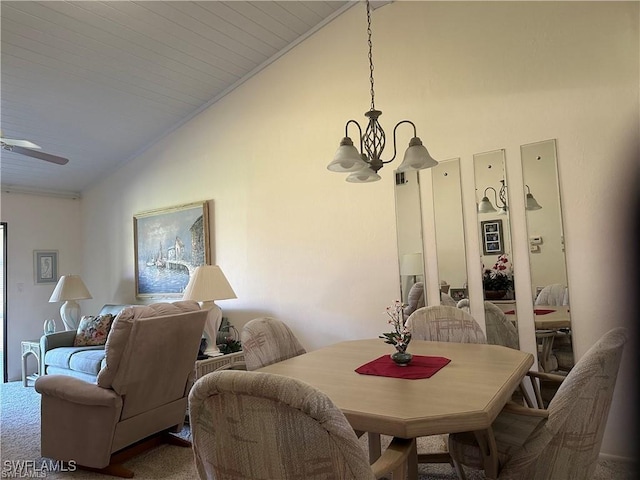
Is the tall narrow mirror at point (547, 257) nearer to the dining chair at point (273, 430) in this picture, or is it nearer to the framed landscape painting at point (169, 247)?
the dining chair at point (273, 430)

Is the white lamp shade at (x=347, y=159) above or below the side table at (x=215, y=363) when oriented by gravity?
above

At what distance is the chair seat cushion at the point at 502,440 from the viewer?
1.69 m

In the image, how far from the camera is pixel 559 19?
2723 millimetres

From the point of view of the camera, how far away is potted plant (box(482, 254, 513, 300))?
286 centimetres

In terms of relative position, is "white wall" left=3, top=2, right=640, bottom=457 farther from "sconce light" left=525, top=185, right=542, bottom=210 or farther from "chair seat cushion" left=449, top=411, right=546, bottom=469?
"chair seat cushion" left=449, top=411, right=546, bottom=469

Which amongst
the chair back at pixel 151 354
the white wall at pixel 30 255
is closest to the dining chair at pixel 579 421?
the chair back at pixel 151 354

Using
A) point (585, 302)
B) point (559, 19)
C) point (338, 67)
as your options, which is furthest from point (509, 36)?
point (585, 302)

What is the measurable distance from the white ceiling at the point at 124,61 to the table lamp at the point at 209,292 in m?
1.83

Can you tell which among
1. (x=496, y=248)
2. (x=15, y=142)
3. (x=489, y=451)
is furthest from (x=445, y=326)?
(x=15, y=142)

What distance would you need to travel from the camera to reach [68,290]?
5133mm

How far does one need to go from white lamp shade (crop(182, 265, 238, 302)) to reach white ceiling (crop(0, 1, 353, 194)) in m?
1.83

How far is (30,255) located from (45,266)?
22 centimetres

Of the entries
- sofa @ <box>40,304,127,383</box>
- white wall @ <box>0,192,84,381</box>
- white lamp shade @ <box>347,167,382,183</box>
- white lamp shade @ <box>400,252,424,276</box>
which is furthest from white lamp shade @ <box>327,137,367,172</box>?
white wall @ <box>0,192,84,381</box>

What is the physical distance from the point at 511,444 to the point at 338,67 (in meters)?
3.10
